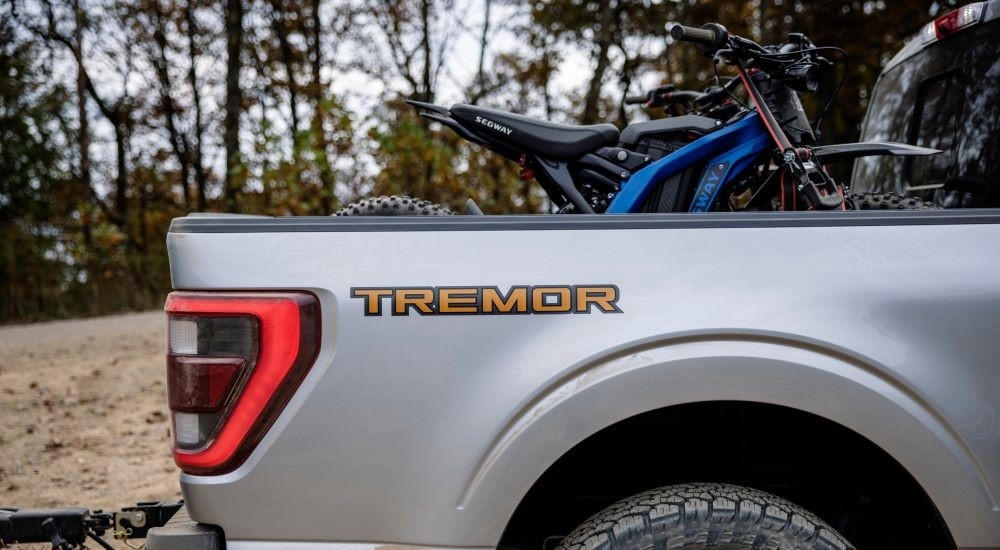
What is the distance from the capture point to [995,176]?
100 inches

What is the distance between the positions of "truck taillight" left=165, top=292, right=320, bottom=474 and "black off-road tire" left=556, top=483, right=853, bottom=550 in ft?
2.27

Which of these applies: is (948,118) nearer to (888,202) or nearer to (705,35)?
(888,202)

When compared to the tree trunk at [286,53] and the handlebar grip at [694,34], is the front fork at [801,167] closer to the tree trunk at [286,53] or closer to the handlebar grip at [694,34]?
the handlebar grip at [694,34]

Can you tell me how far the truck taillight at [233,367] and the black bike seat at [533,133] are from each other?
1.52 meters

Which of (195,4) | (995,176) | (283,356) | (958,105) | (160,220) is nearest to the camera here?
(283,356)

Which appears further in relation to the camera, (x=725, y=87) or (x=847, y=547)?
(x=725, y=87)

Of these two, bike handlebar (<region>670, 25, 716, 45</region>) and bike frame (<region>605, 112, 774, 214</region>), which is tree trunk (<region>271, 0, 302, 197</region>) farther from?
bike handlebar (<region>670, 25, 716, 45</region>)

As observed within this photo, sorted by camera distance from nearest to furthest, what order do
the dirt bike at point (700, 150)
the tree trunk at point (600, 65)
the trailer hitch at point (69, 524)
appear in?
the trailer hitch at point (69, 524)
the dirt bike at point (700, 150)
the tree trunk at point (600, 65)

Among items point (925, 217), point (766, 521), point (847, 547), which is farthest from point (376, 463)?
point (925, 217)

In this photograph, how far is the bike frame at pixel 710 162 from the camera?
8.65 feet

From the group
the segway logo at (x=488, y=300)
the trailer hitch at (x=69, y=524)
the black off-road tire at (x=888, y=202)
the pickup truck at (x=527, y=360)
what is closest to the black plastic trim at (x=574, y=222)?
the pickup truck at (x=527, y=360)

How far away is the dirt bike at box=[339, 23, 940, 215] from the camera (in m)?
2.56

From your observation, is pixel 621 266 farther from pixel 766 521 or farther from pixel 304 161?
pixel 304 161

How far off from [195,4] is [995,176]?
20278 mm
